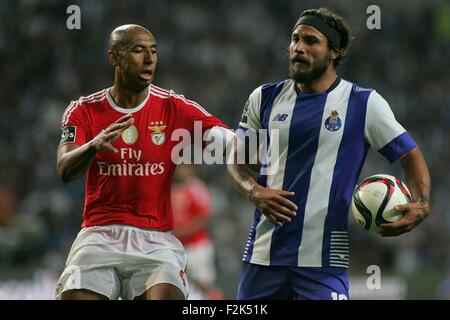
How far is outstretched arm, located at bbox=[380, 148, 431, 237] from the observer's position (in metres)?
5.07

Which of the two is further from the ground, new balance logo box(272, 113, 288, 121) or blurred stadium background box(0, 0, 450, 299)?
blurred stadium background box(0, 0, 450, 299)

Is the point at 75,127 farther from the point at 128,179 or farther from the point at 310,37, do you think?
the point at 310,37

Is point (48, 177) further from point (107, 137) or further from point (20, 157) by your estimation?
point (107, 137)

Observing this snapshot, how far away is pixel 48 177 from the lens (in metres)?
13.2

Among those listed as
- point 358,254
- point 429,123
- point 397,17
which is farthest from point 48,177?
→ point 397,17

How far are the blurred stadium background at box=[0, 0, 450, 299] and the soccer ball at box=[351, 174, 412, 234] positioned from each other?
6.10 meters

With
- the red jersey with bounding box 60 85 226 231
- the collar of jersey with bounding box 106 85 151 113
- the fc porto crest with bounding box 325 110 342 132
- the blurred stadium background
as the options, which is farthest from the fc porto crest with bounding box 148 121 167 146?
the blurred stadium background

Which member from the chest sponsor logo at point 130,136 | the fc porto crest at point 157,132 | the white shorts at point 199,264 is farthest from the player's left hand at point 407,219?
the white shorts at point 199,264

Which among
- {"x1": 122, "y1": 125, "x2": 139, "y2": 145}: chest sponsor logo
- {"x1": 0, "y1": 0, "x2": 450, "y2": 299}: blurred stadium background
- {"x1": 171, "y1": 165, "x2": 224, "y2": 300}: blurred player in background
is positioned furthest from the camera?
{"x1": 0, "y1": 0, "x2": 450, "y2": 299}: blurred stadium background

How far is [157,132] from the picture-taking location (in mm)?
5457

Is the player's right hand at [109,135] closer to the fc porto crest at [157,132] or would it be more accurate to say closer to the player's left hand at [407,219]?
the fc porto crest at [157,132]

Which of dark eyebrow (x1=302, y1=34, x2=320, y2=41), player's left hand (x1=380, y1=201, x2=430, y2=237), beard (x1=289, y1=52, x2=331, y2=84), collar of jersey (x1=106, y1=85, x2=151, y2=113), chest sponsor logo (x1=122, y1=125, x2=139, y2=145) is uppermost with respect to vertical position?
dark eyebrow (x1=302, y1=34, x2=320, y2=41)

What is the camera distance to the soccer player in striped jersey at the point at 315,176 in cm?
518

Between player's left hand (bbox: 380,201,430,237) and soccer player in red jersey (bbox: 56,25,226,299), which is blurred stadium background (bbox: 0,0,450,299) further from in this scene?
player's left hand (bbox: 380,201,430,237)
